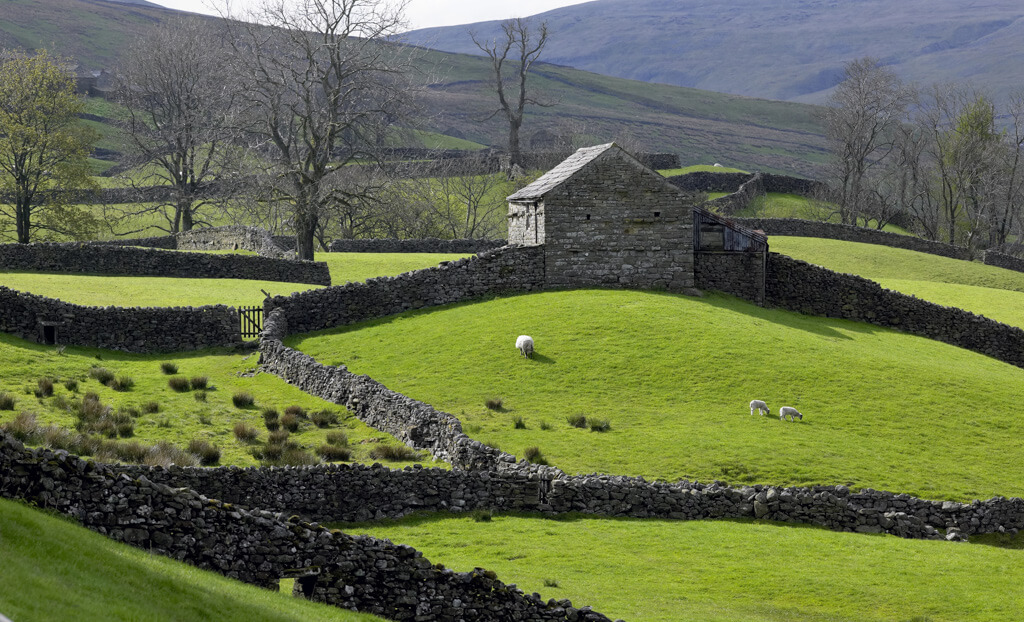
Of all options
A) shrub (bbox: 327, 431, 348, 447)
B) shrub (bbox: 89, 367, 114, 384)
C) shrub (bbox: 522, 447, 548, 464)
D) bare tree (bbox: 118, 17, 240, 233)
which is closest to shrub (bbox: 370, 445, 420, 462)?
shrub (bbox: 327, 431, 348, 447)

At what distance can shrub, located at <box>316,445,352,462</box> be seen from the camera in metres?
22.8

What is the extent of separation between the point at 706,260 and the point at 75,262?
2706 centimetres

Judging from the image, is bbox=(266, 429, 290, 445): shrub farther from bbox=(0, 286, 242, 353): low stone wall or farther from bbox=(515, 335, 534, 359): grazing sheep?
bbox=(0, 286, 242, 353): low stone wall

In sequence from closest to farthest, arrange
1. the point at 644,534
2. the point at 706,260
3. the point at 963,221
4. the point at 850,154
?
1. the point at 644,534
2. the point at 706,260
3. the point at 850,154
4. the point at 963,221

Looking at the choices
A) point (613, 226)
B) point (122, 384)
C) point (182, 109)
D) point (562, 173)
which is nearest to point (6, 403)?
point (122, 384)

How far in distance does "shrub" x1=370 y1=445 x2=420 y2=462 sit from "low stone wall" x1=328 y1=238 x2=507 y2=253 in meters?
40.1

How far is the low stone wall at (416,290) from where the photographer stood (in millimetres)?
36906

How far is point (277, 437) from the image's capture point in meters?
24.0

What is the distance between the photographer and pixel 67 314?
33531 millimetres

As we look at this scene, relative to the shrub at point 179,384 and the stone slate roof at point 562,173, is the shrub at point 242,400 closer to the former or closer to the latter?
the shrub at point 179,384

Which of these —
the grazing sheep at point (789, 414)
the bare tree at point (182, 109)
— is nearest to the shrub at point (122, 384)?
the grazing sheep at point (789, 414)

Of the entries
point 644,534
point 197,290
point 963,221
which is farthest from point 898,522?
point 963,221

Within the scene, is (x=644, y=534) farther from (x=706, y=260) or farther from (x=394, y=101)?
(x=394, y=101)

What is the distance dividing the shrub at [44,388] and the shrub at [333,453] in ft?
26.0
